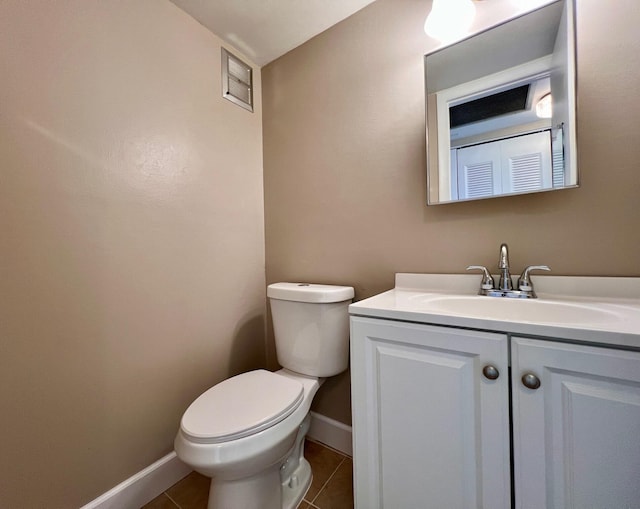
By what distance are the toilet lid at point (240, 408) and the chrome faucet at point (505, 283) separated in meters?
0.77

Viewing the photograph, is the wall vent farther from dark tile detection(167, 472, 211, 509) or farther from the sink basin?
dark tile detection(167, 472, 211, 509)

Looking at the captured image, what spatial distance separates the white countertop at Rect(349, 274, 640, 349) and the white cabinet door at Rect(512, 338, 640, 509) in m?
0.04

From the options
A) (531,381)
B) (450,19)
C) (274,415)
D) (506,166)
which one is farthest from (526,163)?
(274,415)

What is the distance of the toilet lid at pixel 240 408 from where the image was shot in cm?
78

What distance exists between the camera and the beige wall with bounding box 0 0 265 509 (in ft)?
2.61

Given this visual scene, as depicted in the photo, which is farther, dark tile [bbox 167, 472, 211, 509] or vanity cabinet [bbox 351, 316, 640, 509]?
dark tile [bbox 167, 472, 211, 509]

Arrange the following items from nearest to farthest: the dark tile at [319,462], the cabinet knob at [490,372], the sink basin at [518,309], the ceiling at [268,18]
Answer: the cabinet knob at [490,372], the sink basin at [518,309], the dark tile at [319,462], the ceiling at [268,18]

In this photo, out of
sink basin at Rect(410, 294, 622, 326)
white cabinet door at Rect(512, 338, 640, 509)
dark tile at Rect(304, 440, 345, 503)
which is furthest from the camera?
dark tile at Rect(304, 440, 345, 503)

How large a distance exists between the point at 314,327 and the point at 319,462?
667 millimetres

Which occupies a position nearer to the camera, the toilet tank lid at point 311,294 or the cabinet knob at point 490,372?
the cabinet knob at point 490,372

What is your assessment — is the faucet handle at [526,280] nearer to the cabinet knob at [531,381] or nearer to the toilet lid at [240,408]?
the cabinet knob at [531,381]

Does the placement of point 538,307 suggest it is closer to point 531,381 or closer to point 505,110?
point 531,381

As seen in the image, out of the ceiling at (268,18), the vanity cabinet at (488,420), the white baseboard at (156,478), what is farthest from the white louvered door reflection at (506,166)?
the white baseboard at (156,478)

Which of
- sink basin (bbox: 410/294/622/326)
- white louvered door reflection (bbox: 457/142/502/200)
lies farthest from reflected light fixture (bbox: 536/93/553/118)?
sink basin (bbox: 410/294/622/326)
